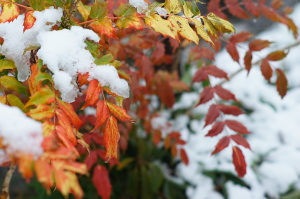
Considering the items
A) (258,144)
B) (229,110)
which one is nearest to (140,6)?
(229,110)

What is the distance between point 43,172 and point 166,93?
1.24 metres

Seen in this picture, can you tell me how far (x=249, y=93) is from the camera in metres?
2.40

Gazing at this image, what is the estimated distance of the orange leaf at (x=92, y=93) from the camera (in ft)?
2.46

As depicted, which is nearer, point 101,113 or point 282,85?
point 101,113

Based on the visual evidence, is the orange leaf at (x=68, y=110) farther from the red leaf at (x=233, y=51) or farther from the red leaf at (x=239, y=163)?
the red leaf at (x=233, y=51)

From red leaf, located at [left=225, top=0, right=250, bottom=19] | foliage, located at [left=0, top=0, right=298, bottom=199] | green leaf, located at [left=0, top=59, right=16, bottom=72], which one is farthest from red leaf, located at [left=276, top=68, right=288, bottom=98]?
green leaf, located at [left=0, top=59, right=16, bottom=72]

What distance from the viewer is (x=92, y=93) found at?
2.49 ft

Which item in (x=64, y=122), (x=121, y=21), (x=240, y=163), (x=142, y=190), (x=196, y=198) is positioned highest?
(x=121, y=21)

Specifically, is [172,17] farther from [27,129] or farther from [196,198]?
[196,198]

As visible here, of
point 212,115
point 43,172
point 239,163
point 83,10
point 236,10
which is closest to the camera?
point 43,172

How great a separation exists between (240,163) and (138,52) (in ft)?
2.18

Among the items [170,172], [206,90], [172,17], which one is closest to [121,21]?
[172,17]

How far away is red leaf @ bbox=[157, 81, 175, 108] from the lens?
1694 mm

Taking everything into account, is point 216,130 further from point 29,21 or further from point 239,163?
point 29,21
